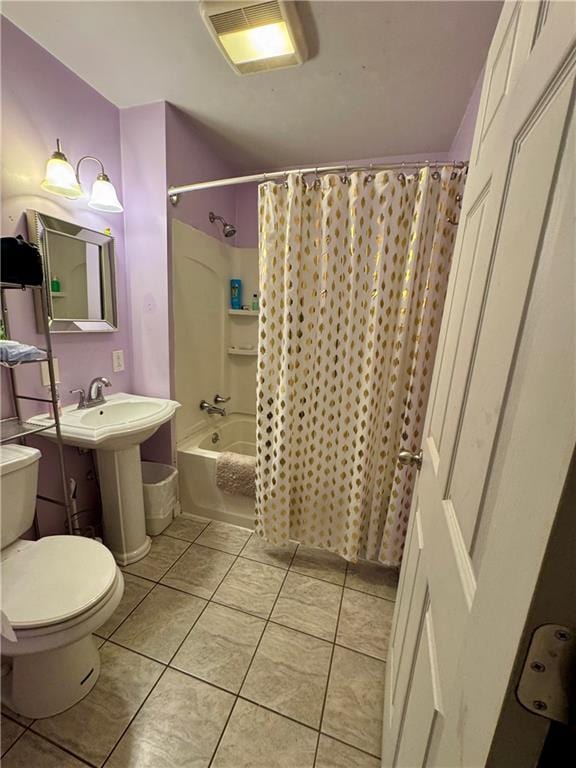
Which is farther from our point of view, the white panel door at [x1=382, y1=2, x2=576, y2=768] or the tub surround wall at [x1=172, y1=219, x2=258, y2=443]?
the tub surround wall at [x1=172, y1=219, x2=258, y2=443]

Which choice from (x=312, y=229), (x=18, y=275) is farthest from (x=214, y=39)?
(x=18, y=275)

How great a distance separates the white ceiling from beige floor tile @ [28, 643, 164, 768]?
8.29 feet

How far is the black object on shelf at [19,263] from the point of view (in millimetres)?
1106

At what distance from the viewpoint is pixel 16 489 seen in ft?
3.85

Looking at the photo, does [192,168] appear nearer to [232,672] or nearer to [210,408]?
[210,408]

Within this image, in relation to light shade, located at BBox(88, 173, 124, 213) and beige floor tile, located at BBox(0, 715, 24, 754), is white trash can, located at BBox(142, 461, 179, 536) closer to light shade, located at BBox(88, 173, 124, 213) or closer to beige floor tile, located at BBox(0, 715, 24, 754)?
beige floor tile, located at BBox(0, 715, 24, 754)

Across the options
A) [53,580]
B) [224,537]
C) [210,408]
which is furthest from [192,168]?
[224,537]

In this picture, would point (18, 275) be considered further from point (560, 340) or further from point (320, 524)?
point (320, 524)

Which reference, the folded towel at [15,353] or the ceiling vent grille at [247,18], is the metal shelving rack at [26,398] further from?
the ceiling vent grille at [247,18]

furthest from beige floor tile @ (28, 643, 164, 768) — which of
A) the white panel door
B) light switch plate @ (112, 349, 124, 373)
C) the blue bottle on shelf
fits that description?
the blue bottle on shelf

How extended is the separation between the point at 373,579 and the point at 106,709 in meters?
1.26

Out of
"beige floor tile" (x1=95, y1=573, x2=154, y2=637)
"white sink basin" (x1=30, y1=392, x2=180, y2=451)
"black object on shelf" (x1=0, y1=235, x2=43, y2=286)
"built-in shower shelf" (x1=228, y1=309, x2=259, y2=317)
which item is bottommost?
"beige floor tile" (x1=95, y1=573, x2=154, y2=637)

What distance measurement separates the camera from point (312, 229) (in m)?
1.48

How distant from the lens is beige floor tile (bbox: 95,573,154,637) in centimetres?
136
